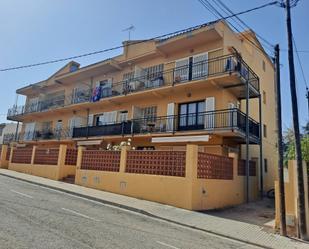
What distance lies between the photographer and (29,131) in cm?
3284

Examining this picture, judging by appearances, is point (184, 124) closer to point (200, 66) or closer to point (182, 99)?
point (182, 99)

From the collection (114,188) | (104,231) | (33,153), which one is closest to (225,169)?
(114,188)

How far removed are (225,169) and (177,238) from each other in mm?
7638

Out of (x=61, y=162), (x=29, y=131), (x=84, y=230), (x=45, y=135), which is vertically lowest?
(x=84, y=230)

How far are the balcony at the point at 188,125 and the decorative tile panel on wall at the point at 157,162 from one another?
4.12 meters

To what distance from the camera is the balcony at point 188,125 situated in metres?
16.5

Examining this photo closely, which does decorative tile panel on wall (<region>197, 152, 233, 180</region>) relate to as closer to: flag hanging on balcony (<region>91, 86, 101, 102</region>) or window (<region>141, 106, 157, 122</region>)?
window (<region>141, 106, 157, 122</region>)

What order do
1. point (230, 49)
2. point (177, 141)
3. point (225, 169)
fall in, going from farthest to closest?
1. point (230, 49)
2. point (177, 141)
3. point (225, 169)

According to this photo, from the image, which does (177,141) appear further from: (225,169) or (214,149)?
(225,169)

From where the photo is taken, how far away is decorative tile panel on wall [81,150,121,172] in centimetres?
1602

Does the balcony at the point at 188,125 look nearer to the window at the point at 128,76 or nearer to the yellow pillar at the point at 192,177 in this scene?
the yellow pillar at the point at 192,177

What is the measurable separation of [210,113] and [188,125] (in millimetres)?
1884

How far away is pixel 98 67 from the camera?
85.3ft

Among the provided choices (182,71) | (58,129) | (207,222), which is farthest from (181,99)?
(58,129)
